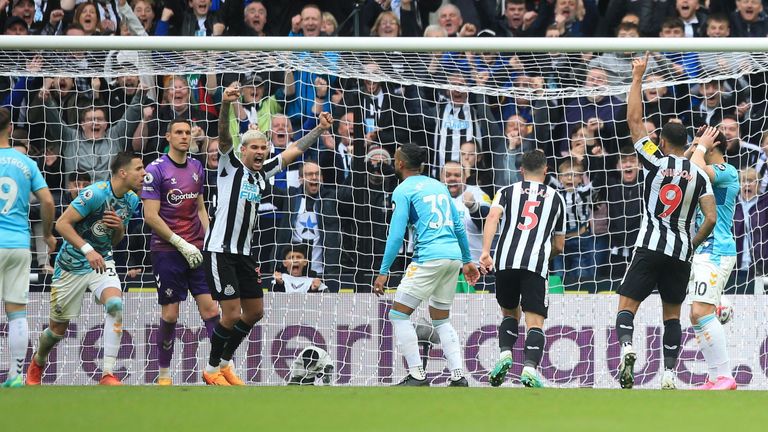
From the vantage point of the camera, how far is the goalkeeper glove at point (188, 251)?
9.01 m

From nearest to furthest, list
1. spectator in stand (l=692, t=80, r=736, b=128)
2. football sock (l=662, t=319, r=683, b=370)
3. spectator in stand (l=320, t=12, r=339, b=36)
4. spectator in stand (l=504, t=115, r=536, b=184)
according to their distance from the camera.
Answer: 1. football sock (l=662, t=319, r=683, b=370)
2. spectator in stand (l=504, t=115, r=536, b=184)
3. spectator in stand (l=692, t=80, r=736, b=128)
4. spectator in stand (l=320, t=12, r=339, b=36)

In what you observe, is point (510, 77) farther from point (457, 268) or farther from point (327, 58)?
point (457, 268)

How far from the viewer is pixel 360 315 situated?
10.4 metres

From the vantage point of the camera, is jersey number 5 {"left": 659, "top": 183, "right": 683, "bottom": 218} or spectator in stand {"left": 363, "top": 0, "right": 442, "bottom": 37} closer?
jersey number 5 {"left": 659, "top": 183, "right": 683, "bottom": 218}

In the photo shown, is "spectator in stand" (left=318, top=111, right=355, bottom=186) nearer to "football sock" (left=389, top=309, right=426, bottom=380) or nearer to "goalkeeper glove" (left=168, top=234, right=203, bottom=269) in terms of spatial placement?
"goalkeeper glove" (left=168, top=234, right=203, bottom=269)

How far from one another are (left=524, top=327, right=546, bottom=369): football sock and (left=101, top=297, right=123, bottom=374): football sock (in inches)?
127

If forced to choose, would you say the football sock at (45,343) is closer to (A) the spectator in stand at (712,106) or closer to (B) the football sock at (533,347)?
(B) the football sock at (533,347)

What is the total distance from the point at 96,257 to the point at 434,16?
6.01m

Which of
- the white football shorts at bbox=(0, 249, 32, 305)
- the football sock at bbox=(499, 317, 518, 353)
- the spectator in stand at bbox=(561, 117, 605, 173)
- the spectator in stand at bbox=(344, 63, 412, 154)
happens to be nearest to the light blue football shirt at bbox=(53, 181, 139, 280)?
the white football shorts at bbox=(0, 249, 32, 305)

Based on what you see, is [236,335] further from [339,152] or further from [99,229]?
[339,152]

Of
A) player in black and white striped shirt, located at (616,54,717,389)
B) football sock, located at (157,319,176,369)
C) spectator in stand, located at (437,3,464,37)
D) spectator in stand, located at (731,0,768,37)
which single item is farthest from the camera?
spectator in stand, located at (437,3,464,37)

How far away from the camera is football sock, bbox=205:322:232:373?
9.00 m

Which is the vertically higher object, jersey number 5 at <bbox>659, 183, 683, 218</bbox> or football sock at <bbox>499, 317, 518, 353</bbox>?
jersey number 5 at <bbox>659, 183, 683, 218</bbox>

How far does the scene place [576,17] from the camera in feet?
43.0
